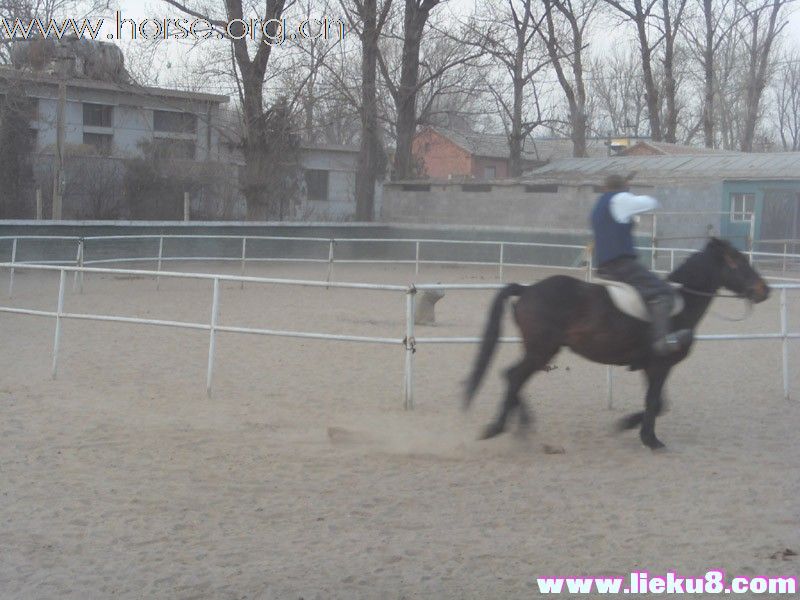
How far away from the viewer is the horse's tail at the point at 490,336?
21.5 ft

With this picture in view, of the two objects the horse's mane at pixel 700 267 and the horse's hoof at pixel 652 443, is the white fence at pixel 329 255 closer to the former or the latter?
the horse's mane at pixel 700 267

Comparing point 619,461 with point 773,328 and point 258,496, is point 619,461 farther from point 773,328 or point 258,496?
point 773,328

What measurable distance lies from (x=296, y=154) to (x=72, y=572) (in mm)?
29378

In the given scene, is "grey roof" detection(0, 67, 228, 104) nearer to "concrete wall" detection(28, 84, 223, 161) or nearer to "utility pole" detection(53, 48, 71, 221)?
"utility pole" detection(53, 48, 71, 221)

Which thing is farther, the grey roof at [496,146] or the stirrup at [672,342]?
the grey roof at [496,146]

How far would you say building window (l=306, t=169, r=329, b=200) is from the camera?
1576 inches

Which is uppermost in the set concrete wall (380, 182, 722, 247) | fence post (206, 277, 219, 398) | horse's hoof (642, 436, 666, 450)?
concrete wall (380, 182, 722, 247)

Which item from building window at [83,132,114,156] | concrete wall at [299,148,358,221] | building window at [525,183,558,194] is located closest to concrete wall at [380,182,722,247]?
building window at [525,183,558,194]

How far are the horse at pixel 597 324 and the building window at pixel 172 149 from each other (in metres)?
26.6

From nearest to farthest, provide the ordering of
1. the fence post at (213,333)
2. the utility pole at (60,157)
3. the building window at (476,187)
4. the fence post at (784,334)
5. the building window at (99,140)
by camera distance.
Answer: the fence post at (213,333) → the fence post at (784,334) → the utility pole at (60,157) → the building window at (476,187) → the building window at (99,140)

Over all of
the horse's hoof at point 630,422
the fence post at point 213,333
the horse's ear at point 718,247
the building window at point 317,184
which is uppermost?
the building window at point 317,184

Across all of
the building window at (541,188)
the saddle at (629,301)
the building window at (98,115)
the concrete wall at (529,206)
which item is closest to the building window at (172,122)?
the building window at (98,115)

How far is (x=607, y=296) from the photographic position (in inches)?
253

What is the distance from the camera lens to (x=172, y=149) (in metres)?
32.4
